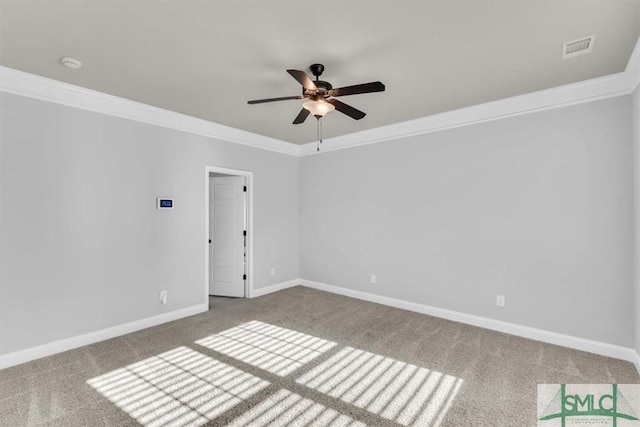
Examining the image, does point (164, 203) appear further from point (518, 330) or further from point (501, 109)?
point (518, 330)

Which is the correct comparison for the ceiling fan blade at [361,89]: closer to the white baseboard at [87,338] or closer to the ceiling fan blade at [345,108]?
the ceiling fan blade at [345,108]

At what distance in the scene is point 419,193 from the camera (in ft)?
14.2

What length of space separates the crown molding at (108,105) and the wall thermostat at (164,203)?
3.19 feet

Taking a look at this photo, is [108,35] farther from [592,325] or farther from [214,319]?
[592,325]

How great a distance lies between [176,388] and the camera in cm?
247

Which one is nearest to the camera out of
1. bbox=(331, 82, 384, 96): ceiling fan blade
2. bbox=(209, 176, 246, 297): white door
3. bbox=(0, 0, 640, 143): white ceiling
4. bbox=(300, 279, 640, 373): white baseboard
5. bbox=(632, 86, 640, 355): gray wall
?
bbox=(0, 0, 640, 143): white ceiling

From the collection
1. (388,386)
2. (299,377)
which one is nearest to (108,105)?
(299,377)

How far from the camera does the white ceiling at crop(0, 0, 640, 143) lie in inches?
77.0

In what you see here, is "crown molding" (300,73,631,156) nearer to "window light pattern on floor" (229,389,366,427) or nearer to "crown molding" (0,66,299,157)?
"crown molding" (0,66,299,157)

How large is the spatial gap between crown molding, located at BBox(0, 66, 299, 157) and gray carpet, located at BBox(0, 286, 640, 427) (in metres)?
2.61

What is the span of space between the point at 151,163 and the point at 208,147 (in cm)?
88

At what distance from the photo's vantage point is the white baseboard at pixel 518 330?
2.93 meters

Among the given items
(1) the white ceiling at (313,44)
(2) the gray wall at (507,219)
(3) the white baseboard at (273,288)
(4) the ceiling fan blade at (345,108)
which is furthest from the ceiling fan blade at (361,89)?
(3) the white baseboard at (273,288)

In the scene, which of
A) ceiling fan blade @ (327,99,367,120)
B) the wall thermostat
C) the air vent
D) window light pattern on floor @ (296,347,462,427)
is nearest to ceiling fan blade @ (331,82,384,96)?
ceiling fan blade @ (327,99,367,120)
